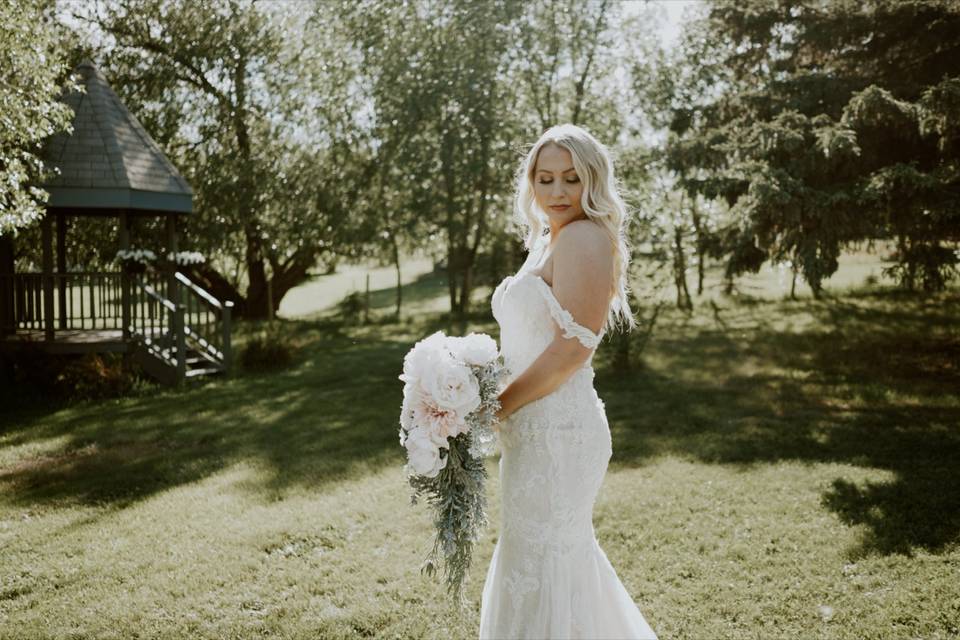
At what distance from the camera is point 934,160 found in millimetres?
10945

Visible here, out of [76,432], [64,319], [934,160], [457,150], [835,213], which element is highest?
[457,150]

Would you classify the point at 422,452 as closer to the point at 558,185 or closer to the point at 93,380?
the point at 558,185

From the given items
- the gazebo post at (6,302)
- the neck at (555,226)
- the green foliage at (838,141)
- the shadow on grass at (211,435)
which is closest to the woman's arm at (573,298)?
the neck at (555,226)

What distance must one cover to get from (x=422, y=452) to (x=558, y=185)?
1.17 m

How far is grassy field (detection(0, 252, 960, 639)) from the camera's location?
Answer: 4738 millimetres

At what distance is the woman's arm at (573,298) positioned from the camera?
279 cm

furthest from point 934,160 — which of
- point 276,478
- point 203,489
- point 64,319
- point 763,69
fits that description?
point 64,319

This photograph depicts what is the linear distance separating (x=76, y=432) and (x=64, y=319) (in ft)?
18.3

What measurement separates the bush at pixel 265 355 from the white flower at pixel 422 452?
12.7 meters

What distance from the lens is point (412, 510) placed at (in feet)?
22.1

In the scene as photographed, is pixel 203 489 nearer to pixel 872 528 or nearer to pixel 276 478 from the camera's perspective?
pixel 276 478

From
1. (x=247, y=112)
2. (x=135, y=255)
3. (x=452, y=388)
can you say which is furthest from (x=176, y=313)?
(x=452, y=388)

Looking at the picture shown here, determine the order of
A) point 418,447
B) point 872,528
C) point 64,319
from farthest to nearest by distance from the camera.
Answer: point 64,319
point 872,528
point 418,447

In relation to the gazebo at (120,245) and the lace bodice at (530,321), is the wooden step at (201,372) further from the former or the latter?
the lace bodice at (530,321)
